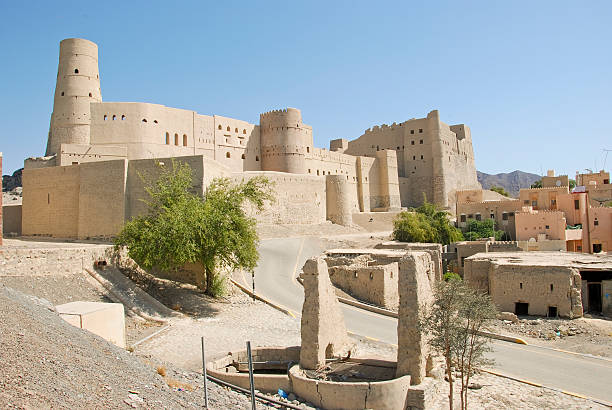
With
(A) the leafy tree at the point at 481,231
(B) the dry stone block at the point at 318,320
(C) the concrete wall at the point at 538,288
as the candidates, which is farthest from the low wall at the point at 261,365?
(A) the leafy tree at the point at 481,231

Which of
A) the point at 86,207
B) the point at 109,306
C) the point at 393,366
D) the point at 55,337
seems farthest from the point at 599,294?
the point at 86,207

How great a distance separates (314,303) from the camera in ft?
32.1

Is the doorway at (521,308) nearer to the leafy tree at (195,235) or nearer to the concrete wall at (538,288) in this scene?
the concrete wall at (538,288)

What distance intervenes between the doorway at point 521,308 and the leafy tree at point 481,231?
1515 centimetres

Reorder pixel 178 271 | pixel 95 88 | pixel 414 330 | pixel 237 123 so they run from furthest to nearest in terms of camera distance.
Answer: pixel 237 123, pixel 95 88, pixel 178 271, pixel 414 330

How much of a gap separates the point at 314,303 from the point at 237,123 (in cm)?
2898

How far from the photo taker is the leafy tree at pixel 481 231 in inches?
1285

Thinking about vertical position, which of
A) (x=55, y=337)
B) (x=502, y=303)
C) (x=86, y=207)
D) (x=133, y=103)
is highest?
(x=133, y=103)

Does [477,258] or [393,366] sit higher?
[477,258]

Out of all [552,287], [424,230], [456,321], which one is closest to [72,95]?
[424,230]

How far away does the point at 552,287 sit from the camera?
54.4 ft

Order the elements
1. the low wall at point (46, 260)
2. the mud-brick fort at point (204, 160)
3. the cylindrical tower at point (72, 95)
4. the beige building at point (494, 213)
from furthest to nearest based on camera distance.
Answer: the beige building at point (494, 213)
the cylindrical tower at point (72, 95)
the mud-brick fort at point (204, 160)
the low wall at point (46, 260)

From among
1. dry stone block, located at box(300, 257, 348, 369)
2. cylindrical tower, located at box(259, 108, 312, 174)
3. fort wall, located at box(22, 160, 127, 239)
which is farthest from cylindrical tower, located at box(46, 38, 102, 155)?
dry stone block, located at box(300, 257, 348, 369)

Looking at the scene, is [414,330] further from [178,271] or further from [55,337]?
[178,271]
